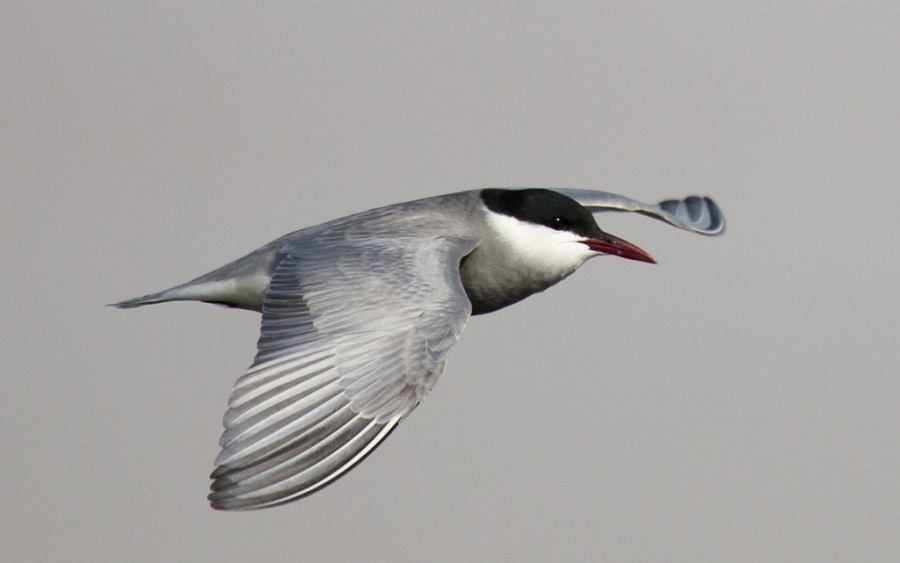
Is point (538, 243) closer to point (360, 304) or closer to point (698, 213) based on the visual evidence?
point (360, 304)

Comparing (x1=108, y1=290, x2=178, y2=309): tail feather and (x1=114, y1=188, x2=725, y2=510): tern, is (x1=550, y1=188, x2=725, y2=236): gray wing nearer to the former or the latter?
(x1=114, y1=188, x2=725, y2=510): tern

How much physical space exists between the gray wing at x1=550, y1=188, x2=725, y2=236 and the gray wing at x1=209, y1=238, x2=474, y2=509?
8.03ft

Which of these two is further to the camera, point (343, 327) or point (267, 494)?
point (343, 327)

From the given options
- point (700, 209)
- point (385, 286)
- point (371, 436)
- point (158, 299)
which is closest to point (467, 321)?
point (385, 286)

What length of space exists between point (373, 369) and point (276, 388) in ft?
1.55

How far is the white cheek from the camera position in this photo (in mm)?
7504

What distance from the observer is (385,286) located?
625 cm

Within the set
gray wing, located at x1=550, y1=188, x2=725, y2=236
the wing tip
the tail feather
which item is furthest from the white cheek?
the wing tip

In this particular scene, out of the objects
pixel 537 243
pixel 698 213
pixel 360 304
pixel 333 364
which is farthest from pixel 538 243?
pixel 698 213

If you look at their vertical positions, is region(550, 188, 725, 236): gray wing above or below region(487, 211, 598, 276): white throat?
above

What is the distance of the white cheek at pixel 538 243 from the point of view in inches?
295

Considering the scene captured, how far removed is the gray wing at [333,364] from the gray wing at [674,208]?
245cm

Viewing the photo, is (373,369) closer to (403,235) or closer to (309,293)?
(309,293)

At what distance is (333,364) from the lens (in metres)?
5.70
